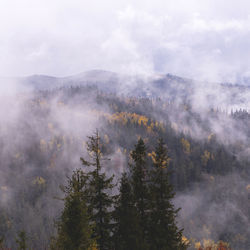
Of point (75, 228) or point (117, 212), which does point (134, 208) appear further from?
point (75, 228)

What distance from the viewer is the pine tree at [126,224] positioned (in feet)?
58.9

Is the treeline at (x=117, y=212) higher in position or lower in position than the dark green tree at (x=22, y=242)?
higher

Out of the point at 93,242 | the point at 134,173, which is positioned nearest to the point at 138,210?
the point at 134,173

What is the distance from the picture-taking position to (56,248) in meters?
16.7

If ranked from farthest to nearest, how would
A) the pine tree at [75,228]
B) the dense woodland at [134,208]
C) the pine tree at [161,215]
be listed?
the pine tree at [161,215]
the dense woodland at [134,208]
the pine tree at [75,228]

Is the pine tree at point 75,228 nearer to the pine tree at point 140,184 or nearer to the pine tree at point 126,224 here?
the pine tree at point 126,224

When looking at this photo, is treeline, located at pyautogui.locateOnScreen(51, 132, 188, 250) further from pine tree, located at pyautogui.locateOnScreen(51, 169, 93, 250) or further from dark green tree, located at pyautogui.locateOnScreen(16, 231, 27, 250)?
dark green tree, located at pyautogui.locateOnScreen(16, 231, 27, 250)

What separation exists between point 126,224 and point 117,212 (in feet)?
3.71

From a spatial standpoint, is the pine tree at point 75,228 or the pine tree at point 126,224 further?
the pine tree at point 126,224

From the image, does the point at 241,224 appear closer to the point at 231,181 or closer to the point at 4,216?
the point at 231,181

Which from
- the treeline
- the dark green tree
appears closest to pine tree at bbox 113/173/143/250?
the treeline

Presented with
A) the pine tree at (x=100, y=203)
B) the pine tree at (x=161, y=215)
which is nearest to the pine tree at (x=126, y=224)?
the pine tree at (x=100, y=203)

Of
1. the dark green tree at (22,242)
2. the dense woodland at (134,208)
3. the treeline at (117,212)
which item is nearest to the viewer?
the treeline at (117,212)

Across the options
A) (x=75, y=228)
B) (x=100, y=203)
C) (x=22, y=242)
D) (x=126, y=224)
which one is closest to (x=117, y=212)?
(x=126, y=224)
